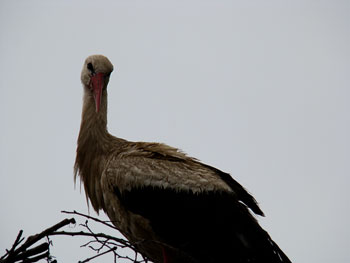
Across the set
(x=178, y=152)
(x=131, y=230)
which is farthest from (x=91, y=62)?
(x=131, y=230)

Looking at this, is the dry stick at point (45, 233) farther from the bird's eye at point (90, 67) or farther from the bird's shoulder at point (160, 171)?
the bird's eye at point (90, 67)

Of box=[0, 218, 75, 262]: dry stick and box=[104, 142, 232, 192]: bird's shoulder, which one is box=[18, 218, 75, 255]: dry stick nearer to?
box=[0, 218, 75, 262]: dry stick

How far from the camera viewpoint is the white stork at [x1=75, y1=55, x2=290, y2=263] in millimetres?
4605

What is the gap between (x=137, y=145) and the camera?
5.24 metres

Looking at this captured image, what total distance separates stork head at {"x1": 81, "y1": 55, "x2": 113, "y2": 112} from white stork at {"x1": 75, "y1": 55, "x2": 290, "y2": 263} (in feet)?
2.00

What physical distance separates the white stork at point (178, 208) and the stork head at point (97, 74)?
2.00 feet

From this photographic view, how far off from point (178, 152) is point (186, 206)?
1.91 feet

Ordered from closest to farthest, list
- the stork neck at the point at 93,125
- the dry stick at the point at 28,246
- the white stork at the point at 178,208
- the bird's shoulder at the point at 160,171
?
the dry stick at the point at 28,246 < the white stork at the point at 178,208 < the bird's shoulder at the point at 160,171 < the stork neck at the point at 93,125

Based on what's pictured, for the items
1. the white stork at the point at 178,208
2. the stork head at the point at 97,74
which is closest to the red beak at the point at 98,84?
the stork head at the point at 97,74

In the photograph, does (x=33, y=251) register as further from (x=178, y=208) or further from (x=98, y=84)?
(x=98, y=84)

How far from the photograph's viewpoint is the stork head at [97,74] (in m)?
5.47

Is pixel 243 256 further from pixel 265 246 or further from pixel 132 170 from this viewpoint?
pixel 132 170

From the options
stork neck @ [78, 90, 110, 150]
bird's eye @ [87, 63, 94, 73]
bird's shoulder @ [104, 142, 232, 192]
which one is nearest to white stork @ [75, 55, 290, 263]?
bird's shoulder @ [104, 142, 232, 192]

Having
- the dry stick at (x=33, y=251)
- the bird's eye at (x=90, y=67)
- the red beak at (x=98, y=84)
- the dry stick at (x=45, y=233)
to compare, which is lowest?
the dry stick at (x=33, y=251)
